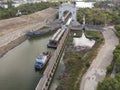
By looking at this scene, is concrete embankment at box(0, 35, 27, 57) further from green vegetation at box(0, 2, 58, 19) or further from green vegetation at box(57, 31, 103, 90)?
green vegetation at box(0, 2, 58, 19)

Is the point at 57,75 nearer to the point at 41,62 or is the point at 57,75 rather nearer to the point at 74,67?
the point at 74,67

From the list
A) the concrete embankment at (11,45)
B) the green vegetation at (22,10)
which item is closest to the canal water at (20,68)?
the concrete embankment at (11,45)

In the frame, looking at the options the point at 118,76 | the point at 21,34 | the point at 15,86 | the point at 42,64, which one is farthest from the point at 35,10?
the point at 118,76

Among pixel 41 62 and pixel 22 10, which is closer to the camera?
pixel 41 62

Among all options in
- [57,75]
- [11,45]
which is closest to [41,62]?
[57,75]

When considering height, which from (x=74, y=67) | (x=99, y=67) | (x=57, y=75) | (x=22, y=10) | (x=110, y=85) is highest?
(x=22, y=10)

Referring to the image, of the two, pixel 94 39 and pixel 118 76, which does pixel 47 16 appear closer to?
pixel 94 39

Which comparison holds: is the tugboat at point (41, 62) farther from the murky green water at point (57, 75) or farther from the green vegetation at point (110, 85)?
the green vegetation at point (110, 85)
